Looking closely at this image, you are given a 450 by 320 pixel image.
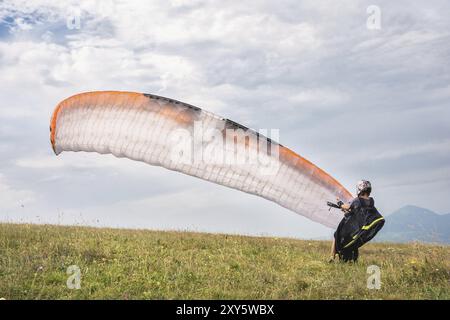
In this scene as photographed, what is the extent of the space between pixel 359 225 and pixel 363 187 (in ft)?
3.45

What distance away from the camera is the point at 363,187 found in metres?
14.2

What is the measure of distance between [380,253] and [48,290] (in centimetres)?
1164

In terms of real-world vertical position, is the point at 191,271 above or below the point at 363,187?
below

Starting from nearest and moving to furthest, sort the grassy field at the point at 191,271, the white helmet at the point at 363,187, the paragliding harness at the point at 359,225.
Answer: the grassy field at the point at 191,271
the paragliding harness at the point at 359,225
the white helmet at the point at 363,187

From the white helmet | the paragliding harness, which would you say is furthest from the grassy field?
the white helmet

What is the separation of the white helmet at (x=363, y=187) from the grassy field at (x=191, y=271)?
2063 millimetres

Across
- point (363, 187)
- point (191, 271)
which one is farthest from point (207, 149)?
point (363, 187)

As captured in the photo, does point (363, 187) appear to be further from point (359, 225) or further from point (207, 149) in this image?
point (207, 149)

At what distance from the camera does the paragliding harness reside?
13.9 metres

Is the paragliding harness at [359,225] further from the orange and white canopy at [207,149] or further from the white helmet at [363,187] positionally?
the orange and white canopy at [207,149]


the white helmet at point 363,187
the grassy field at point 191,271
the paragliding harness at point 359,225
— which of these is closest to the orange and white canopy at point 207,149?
the paragliding harness at point 359,225

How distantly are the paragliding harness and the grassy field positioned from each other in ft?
2.32

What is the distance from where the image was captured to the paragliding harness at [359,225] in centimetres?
1390

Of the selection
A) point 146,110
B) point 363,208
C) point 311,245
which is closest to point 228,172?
point 146,110
